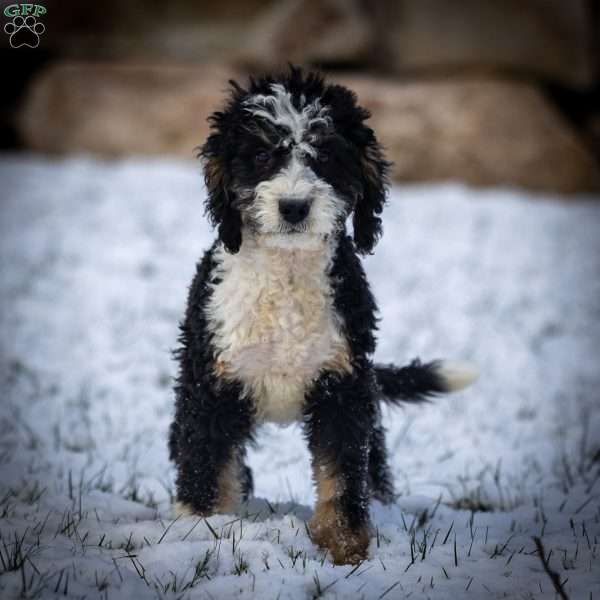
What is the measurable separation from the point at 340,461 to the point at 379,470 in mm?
647

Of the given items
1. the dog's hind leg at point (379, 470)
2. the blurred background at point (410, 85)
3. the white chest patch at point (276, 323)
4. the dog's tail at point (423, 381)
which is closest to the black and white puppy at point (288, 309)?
the white chest patch at point (276, 323)

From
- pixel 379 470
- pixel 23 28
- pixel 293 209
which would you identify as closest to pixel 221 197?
pixel 293 209

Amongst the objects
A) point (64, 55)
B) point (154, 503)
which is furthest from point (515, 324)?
point (64, 55)

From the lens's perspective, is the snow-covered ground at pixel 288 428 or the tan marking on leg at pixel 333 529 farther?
the tan marking on leg at pixel 333 529

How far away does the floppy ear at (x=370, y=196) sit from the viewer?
315 cm

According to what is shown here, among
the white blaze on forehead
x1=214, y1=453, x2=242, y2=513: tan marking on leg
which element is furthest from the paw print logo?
x1=214, y1=453, x2=242, y2=513: tan marking on leg

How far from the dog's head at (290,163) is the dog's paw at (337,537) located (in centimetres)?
104

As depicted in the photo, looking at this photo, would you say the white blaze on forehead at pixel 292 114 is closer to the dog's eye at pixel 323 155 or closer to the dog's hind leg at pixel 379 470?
the dog's eye at pixel 323 155

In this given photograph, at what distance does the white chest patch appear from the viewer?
305 centimetres

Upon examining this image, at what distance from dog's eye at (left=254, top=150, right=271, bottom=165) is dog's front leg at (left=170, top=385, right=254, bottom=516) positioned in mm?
874

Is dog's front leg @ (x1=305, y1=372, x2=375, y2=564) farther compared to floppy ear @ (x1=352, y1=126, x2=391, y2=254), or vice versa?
floppy ear @ (x1=352, y1=126, x2=391, y2=254)

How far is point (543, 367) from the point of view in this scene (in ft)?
20.6

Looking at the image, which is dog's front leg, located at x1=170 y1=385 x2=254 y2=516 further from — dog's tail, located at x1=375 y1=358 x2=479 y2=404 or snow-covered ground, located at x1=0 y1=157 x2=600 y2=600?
dog's tail, located at x1=375 y1=358 x2=479 y2=404

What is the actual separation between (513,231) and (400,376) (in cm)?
633
